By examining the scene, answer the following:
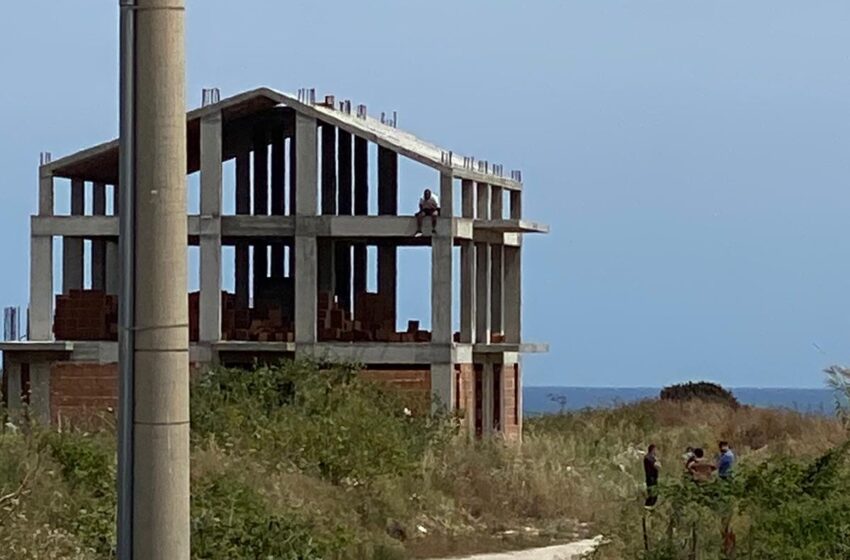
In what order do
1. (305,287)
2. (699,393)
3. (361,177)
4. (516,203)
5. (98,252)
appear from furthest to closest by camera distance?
(699,393) < (516,203) < (98,252) < (361,177) < (305,287)

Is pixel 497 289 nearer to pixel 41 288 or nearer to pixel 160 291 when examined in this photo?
pixel 41 288

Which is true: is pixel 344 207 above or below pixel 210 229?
above

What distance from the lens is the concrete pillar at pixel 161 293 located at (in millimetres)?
7145

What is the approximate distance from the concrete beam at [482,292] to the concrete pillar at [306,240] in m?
4.77

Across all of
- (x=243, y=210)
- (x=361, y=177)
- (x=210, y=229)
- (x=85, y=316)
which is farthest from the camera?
(x=243, y=210)

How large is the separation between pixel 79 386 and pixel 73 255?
4607mm

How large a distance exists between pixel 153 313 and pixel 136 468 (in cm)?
61

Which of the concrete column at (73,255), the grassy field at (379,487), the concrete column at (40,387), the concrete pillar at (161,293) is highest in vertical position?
the concrete column at (73,255)

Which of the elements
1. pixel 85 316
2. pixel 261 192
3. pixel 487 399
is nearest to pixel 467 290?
pixel 487 399

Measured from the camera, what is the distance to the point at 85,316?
137 ft

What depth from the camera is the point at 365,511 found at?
2903cm

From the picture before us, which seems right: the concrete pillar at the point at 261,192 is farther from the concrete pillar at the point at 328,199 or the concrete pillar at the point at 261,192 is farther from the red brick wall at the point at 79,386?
the red brick wall at the point at 79,386

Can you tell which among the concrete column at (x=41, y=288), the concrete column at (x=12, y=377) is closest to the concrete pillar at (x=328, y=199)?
the concrete column at (x=41, y=288)

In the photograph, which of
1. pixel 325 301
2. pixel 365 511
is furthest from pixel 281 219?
pixel 365 511
